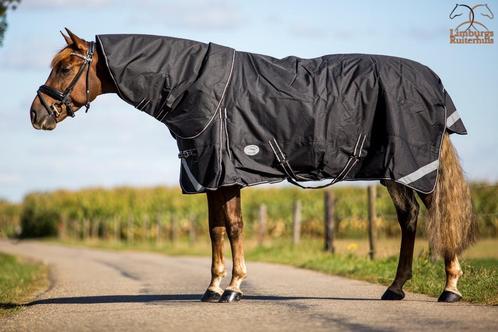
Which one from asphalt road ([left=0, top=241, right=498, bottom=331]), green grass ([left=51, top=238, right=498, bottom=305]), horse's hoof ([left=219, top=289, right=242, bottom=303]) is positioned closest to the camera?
asphalt road ([left=0, top=241, right=498, bottom=331])

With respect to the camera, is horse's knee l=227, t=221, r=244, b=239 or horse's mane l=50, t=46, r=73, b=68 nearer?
horse's knee l=227, t=221, r=244, b=239

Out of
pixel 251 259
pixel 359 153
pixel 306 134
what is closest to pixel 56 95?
pixel 306 134

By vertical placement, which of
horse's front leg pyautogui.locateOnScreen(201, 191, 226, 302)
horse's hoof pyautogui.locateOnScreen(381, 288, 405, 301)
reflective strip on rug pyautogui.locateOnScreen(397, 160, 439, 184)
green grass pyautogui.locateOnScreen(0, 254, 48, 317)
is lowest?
green grass pyautogui.locateOnScreen(0, 254, 48, 317)

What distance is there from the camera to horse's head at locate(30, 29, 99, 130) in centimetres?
863

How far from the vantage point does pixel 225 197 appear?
858 cm

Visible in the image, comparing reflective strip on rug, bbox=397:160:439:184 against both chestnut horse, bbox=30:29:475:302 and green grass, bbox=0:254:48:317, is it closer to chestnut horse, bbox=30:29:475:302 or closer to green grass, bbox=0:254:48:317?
chestnut horse, bbox=30:29:475:302

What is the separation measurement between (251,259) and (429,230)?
1240 cm

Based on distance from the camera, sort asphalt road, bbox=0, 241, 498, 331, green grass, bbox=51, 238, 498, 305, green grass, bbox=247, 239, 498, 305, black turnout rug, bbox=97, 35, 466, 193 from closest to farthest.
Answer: asphalt road, bbox=0, 241, 498, 331 < black turnout rug, bbox=97, 35, 466, 193 < green grass, bbox=247, 239, 498, 305 < green grass, bbox=51, 238, 498, 305

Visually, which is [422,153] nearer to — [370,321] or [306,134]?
[306,134]

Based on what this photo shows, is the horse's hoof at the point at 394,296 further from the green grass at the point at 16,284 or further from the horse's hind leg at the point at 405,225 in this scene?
the green grass at the point at 16,284

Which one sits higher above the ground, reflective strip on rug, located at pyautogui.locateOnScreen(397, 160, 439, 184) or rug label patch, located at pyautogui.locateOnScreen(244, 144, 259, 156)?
rug label patch, located at pyautogui.locateOnScreen(244, 144, 259, 156)

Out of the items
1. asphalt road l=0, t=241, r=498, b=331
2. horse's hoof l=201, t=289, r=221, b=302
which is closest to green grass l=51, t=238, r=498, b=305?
asphalt road l=0, t=241, r=498, b=331

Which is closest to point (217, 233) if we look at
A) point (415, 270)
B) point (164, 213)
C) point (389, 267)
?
point (415, 270)

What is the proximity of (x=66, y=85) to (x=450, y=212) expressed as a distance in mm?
4033
